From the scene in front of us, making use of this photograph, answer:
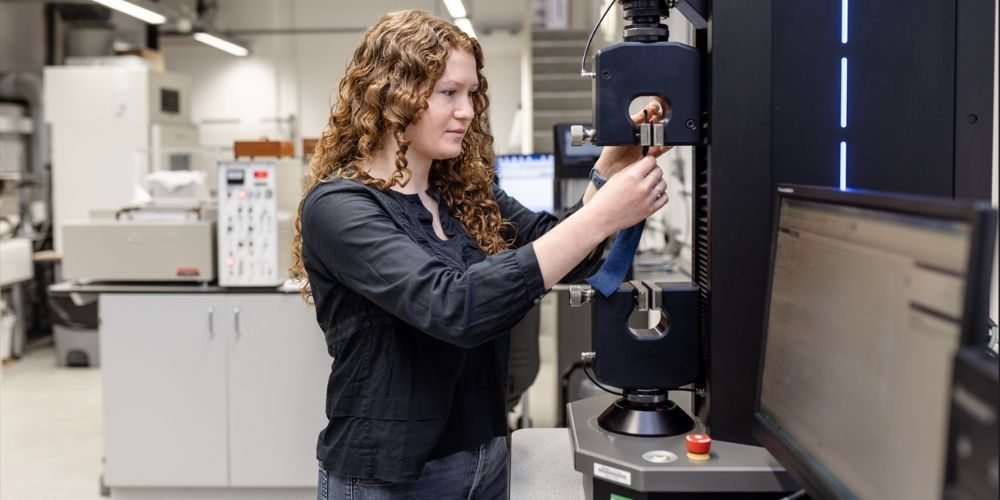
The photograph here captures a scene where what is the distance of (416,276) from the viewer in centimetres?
109

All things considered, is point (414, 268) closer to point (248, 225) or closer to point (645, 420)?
point (645, 420)

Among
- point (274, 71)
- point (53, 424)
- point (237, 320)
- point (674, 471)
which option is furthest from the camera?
point (274, 71)

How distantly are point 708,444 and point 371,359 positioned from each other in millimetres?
461

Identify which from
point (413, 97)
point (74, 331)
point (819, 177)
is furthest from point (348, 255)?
point (74, 331)

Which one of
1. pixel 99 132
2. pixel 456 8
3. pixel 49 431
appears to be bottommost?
pixel 49 431

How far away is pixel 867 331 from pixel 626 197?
0.39 metres

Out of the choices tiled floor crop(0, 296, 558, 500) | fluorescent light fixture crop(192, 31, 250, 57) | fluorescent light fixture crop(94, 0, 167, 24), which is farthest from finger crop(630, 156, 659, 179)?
fluorescent light fixture crop(192, 31, 250, 57)

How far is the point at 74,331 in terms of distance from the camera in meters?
5.84

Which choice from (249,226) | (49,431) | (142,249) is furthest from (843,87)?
(49,431)

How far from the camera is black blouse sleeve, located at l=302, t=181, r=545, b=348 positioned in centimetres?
107

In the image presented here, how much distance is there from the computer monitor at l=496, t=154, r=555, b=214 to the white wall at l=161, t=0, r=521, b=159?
580 cm

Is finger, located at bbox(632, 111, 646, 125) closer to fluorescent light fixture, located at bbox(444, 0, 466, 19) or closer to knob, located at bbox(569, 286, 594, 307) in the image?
knob, located at bbox(569, 286, 594, 307)

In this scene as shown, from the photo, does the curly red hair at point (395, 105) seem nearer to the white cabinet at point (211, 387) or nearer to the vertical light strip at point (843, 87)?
the vertical light strip at point (843, 87)

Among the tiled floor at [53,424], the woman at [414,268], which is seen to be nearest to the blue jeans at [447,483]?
the woman at [414,268]
